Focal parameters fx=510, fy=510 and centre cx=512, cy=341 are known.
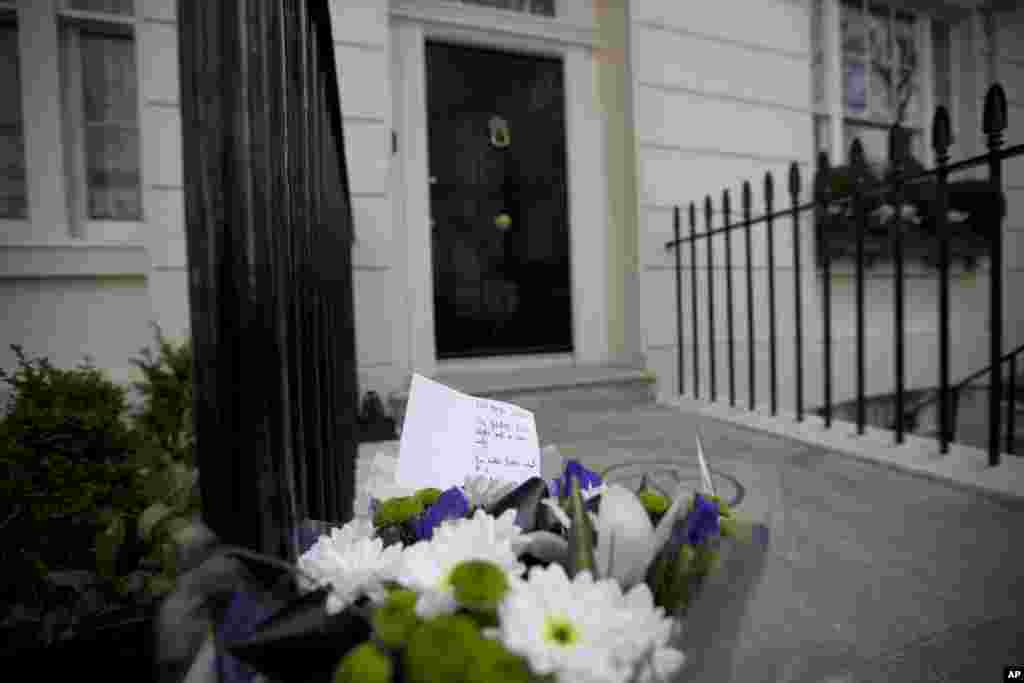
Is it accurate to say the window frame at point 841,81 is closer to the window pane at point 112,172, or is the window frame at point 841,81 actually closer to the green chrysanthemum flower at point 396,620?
the window pane at point 112,172

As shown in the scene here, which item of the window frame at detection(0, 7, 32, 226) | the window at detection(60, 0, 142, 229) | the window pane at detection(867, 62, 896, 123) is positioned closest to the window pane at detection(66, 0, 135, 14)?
the window at detection(60, 0, 142, 229)

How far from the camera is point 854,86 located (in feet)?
15.0

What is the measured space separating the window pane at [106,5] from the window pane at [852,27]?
5.24 meters

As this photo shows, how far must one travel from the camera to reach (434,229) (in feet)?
11.2

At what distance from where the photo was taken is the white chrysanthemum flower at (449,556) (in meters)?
0.33

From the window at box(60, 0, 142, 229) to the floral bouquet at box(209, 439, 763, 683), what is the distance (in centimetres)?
314

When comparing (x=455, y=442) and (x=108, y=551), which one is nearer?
(x=455, y=442)

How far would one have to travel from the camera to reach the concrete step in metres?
2.85

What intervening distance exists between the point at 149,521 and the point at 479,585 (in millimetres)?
723

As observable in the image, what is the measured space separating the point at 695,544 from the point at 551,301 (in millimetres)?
3323

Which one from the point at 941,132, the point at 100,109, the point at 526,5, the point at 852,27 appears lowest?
the point at 941,132

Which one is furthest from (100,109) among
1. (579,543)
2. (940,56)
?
(940,56)

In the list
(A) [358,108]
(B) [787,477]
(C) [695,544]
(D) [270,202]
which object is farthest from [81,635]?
(A) [358,108]

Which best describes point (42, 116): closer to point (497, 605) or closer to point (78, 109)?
point (78, 109)
